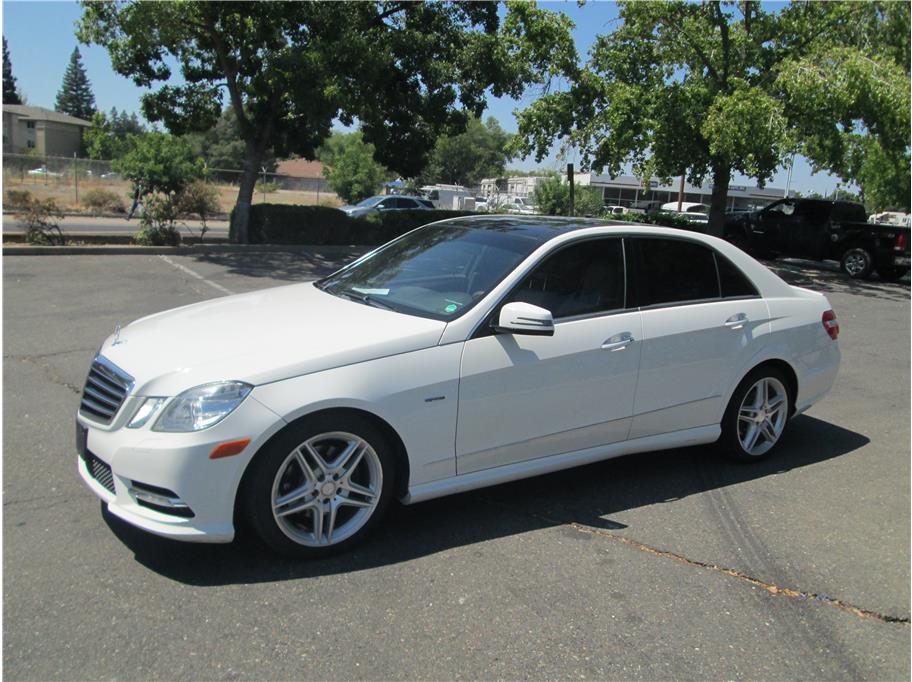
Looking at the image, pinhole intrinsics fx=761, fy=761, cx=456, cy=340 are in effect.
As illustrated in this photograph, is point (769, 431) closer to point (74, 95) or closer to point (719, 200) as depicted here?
point (719, 200)

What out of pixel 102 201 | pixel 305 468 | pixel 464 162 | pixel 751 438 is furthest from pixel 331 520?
pixel 464 162

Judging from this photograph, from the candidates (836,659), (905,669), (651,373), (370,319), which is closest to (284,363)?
(370,319)

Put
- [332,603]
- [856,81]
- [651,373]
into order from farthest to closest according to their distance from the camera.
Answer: [856,81], [651,373], [332,603]

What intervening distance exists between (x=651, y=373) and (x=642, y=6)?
16236 millimetres

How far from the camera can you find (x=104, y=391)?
12.0 feet

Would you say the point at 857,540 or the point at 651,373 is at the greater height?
the point at 651,373

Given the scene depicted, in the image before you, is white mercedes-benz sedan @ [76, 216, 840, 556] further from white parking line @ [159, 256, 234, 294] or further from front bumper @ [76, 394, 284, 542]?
white parking line @ [159, 256, 234, 294]

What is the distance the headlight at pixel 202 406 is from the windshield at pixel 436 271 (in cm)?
112

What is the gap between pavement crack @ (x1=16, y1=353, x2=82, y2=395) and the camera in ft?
20.9

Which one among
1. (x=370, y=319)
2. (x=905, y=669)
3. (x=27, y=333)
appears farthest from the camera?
(x=27, y=333)

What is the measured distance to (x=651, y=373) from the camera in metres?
4.56

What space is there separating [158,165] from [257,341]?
15.2 metres

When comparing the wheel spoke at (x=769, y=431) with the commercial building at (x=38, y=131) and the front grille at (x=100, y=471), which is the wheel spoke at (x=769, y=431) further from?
the commercial building at (x=38, y=131)

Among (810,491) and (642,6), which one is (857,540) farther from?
(642,6)
